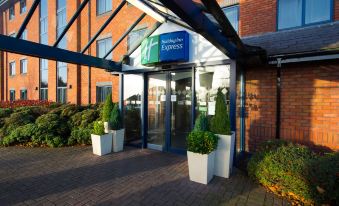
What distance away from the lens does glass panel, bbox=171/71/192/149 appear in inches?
248

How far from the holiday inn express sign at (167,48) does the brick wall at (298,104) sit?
198 centimetres

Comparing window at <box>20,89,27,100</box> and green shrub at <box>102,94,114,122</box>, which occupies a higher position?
window at <box>20,89,27,100</box>

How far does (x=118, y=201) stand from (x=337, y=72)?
17.5 ft

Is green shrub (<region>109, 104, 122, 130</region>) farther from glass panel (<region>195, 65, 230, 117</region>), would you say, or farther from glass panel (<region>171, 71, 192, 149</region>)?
glass panel (<region>195, 65, 230, 117</region>)

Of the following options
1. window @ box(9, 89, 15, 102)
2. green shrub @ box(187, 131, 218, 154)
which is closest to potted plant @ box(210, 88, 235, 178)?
green shrub @ box(187, 131, 218, 154)

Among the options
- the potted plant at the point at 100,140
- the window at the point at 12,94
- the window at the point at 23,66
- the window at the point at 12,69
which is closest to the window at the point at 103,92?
the potted plant at the point at 100,140

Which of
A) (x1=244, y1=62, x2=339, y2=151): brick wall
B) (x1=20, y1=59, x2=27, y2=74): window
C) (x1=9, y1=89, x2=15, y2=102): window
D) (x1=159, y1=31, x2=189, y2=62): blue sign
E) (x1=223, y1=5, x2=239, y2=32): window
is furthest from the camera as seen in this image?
(x1=9, y1=89, x2=15, y2=102): window

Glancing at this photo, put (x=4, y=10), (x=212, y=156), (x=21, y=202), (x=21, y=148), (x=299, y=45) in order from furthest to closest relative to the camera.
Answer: (x=4, y=10)
(x=21, y=148)
(x=299, y=45)
(x=212, y=156)
(x=21, y=202)

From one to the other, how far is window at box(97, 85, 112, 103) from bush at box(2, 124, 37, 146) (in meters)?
4.35

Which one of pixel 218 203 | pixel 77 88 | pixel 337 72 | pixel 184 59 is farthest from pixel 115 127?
pixel 77 88

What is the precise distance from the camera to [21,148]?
7.13 meters

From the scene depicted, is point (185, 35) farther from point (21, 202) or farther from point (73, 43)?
point (73, 43)

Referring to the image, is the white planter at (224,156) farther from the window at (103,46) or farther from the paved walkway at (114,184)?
the window at (103,46)

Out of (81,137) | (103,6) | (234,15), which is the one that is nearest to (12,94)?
(103,6)
